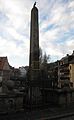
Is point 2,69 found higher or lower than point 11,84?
higher

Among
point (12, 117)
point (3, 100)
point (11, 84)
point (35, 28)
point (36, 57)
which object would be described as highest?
point (35, 28)

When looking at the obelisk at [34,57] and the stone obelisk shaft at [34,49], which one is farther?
the stone obelisk shaft at [34,49]

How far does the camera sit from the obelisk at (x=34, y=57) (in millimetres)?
11867

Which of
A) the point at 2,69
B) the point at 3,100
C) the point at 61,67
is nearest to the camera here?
the point at 3,100

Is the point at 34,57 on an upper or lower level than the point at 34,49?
lower

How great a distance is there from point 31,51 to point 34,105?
3623 mm

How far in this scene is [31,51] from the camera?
13.2 meters

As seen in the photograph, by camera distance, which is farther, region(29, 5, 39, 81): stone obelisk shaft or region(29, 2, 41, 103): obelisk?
region(29, 5, 39, 81): stone obelisk shaft

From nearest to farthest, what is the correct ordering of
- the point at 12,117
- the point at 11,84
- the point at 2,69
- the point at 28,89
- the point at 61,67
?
the point at 12,117 → the point at 11,84 → the point at 28,89 → the point at 2,69 → the point at 61,67

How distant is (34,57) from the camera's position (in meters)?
13.1

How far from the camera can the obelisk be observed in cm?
1187

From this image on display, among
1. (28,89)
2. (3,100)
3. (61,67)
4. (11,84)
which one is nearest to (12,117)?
(3,100)

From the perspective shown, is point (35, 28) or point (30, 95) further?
point (35, 28)

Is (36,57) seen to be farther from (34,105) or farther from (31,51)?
(34,105)
